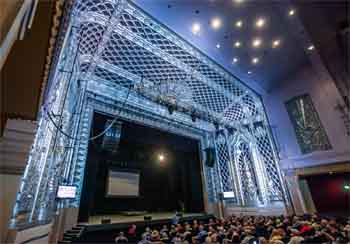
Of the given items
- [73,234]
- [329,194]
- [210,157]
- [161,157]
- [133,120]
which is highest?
[133,120]

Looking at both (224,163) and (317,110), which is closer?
(317,110)

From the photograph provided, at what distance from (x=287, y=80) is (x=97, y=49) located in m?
8.06

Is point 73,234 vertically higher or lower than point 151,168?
lower

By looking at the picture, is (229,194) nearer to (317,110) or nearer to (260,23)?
(317,110)

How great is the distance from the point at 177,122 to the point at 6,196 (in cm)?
828

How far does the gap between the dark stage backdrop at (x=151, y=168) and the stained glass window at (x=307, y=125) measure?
5.55 meters

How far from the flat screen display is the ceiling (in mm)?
5730

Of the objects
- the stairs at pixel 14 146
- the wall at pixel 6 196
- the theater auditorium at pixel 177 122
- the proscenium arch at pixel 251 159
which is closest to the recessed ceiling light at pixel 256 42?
the theater auditorium at pixel 177 122

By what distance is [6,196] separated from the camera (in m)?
1.58

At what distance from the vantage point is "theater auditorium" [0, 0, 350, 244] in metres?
1.89

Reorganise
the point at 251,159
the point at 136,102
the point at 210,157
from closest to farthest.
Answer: the point at 136,102 → the point at 251,159 → the point at 210,157

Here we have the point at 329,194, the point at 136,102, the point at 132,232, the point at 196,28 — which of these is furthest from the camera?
the point at 136,102

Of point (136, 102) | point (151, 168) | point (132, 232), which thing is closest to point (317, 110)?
point (136, 102)

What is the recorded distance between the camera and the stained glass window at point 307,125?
21.5 feet
